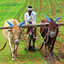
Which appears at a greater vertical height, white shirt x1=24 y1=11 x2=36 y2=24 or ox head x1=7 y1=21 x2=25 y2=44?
white shirt x1=24 y1=11 x2=36 y2=24

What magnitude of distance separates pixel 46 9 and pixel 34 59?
15.2 meters

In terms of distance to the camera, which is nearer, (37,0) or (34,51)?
(34,51)

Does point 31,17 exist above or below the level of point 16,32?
above

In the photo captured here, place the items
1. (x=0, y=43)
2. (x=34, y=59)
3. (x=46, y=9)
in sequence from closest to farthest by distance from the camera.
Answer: (x=34, y=59) → (x=0, y=43) → (x=46, y=9)

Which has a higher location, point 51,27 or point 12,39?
point 51,27

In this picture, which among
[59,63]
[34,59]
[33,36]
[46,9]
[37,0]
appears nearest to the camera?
[59,63]

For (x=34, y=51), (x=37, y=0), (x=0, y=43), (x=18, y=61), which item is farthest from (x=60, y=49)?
(x=37, y=0)

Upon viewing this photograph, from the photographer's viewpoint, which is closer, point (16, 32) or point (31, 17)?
point (16, 32)

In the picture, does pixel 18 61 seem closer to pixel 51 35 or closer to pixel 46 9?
pixel 51 35

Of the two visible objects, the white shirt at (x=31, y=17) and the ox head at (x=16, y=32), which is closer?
the ox head at (x=16, y=32)

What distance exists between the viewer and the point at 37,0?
2884 cm

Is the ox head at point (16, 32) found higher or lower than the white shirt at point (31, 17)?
lower

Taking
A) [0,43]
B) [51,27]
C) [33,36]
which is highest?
[51,27]

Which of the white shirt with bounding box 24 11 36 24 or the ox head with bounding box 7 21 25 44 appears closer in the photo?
the ox head with bounding box 7 21 25 44
